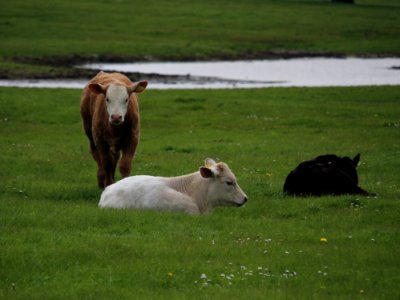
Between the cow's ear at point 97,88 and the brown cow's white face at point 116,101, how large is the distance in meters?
0.22

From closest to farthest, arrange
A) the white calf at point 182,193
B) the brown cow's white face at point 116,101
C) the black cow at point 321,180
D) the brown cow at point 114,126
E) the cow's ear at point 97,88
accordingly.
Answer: the white calf at point 182,193
the black cow at point 321,180
the brown cow's white face at point 116,101
the brown cow at point 114,126
the cow's ear at point 97,88

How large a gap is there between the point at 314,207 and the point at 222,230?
2123mm

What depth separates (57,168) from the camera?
18.9 m

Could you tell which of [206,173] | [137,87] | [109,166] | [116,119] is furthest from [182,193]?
[137,87]

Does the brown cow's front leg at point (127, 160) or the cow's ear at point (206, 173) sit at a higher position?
the cow's ear at point (206, 173)

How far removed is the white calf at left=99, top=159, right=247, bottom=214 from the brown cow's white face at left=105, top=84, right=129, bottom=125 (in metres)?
1.93

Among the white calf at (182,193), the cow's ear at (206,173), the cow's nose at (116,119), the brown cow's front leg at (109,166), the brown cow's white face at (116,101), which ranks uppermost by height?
the brown cow's white face at (116,101)

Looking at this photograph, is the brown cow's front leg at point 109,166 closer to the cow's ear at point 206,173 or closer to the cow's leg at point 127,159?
the cow's leg at point 127,159

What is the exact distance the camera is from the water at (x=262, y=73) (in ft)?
148

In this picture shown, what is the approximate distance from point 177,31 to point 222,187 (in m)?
56.2

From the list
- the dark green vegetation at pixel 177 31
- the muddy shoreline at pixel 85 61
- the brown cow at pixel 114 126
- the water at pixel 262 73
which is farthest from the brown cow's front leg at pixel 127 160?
the dark green vegetation at pixel 177 31

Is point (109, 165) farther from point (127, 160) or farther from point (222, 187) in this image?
point (222, 187)

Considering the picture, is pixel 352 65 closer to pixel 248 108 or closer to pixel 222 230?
pixel 248 108

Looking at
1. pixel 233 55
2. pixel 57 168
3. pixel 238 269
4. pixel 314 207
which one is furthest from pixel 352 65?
pixel 238 269
